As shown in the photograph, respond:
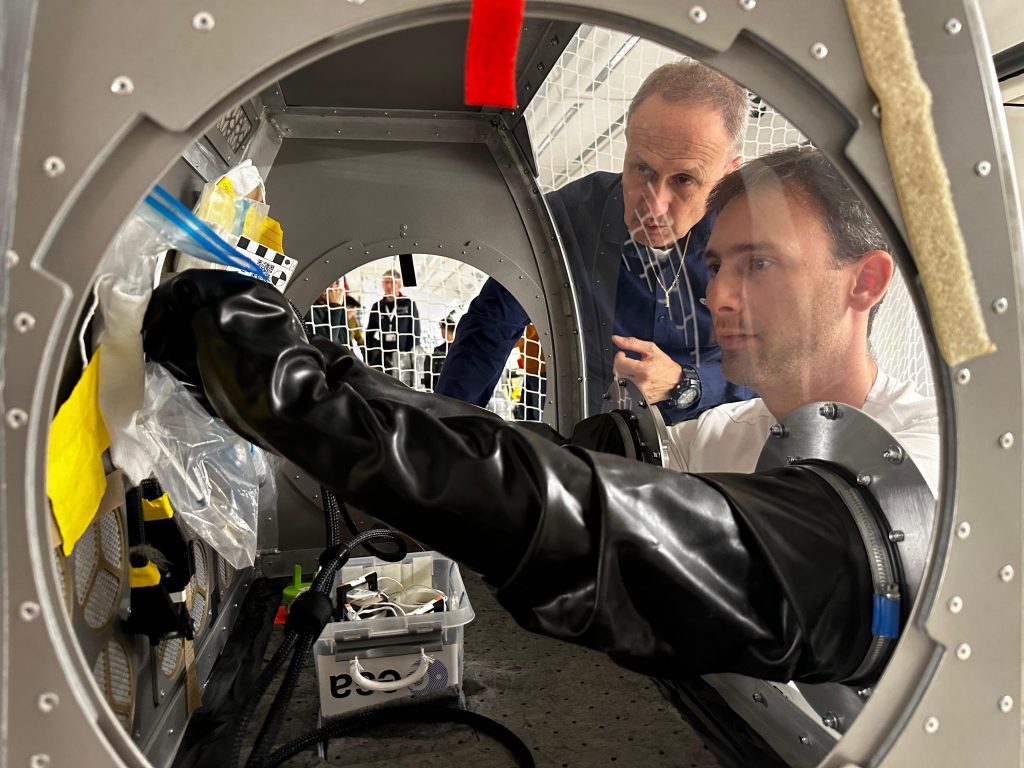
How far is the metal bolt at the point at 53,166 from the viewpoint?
76 centimetres

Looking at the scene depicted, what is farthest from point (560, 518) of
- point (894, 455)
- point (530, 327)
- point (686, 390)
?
point (530, 327)

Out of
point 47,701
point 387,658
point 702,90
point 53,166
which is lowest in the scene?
point 387,658

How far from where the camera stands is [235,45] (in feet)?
2.58

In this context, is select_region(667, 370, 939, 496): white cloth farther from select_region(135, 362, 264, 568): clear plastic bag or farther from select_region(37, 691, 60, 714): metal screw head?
select_region(37, 691, 60, 714): metal screw head

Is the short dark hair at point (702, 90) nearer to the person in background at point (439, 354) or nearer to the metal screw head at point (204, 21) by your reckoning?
the metal screw head at point (204, 21)

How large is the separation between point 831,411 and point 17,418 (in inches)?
45.5

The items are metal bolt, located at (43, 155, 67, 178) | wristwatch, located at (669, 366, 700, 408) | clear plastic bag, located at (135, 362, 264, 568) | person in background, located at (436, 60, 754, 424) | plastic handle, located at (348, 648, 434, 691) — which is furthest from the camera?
wristwatch, located at (669, 366, 700, 408)

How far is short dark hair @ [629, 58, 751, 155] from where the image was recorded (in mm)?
1592

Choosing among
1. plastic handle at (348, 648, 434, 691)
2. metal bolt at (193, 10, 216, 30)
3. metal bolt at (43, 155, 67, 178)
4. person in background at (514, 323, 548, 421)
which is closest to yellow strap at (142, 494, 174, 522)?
plastic handle at (348, 648, 434, 691)

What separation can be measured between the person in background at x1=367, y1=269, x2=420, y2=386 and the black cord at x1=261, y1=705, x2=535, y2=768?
1.35m

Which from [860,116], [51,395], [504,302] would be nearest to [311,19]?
[51,395]

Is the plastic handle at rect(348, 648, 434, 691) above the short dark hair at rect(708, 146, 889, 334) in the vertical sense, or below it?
below

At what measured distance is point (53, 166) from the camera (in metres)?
0.76

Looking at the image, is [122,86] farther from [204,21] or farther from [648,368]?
[648,368]
